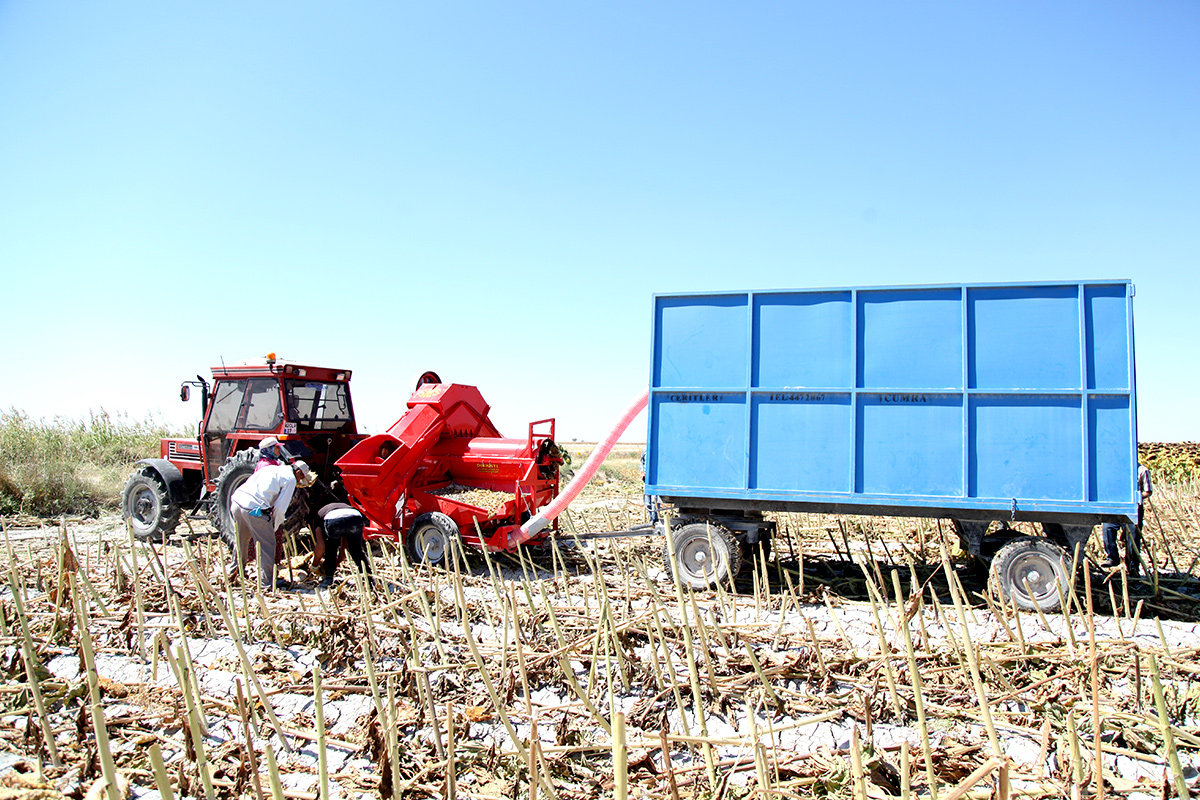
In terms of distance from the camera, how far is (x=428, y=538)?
754cm

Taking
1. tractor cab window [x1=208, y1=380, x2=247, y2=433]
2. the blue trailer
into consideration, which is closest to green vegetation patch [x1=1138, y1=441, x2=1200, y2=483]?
the blue trailer

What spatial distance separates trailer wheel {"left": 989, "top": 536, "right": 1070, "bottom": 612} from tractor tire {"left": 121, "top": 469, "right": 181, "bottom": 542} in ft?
30.2

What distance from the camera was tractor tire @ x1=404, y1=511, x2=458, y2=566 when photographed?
7422 millimetres

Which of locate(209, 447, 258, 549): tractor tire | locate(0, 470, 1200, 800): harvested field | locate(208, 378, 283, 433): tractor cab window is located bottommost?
locate(0, 470, 1200, 800): harvested field

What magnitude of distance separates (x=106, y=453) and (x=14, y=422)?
1.91 meters

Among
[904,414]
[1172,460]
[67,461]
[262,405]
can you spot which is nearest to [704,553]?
[904,414]

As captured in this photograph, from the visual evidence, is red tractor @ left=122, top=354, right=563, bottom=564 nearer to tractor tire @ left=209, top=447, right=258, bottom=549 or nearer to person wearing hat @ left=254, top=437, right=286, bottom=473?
tractor tire @ left=209, top=447, right=258, bottom=549

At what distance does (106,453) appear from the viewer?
54.9 feet

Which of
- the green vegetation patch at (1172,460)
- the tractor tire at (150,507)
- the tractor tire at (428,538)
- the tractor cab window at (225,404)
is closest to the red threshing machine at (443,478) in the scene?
the tractor tire at (428,538)

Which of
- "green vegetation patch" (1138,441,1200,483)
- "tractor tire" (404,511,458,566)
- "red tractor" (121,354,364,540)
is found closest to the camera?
"tractor tire" (404,511,458,566)

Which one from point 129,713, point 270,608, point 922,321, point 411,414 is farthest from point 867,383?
point 129,713

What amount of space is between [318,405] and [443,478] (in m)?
2.11

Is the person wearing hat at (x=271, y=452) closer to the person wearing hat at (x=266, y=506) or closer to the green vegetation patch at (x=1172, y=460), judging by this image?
the person wearing hat at (x=266, y=506)

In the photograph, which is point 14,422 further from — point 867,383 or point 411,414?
point 867,383
